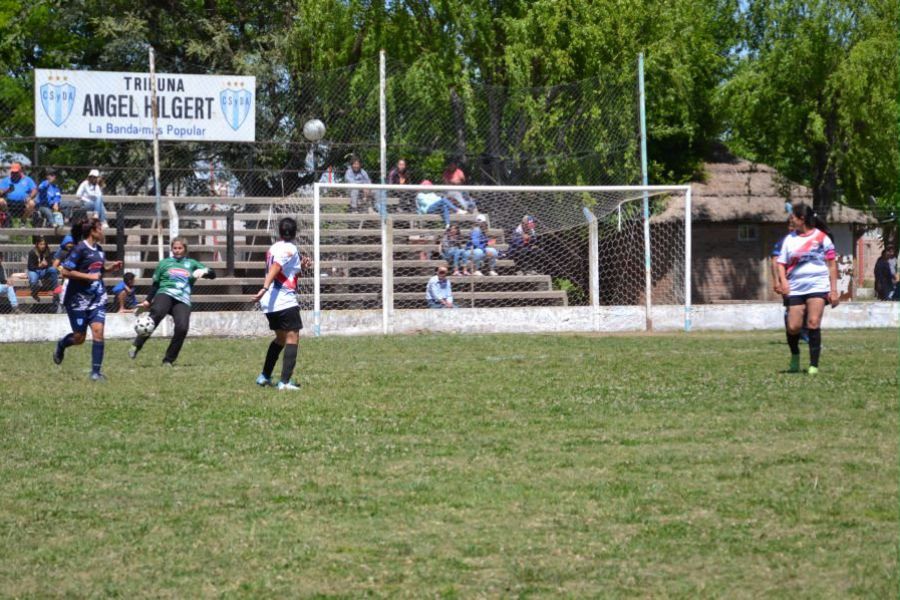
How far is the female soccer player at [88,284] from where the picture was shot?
14836 millimetres

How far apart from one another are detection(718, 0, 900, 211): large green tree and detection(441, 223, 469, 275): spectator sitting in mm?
15393

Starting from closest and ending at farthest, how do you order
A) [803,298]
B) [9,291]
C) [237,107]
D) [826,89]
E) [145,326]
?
[803,298] < [145,326] < [9,291] < [237,107] < [826,89]

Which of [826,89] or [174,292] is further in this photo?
[826,89]

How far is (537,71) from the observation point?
106 ft

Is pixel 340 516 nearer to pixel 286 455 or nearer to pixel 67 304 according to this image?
pixel 286 455

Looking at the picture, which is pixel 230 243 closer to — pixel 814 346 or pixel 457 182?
pixel 457 182

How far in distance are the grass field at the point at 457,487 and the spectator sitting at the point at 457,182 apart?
11787 mm

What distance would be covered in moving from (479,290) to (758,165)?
22145mm

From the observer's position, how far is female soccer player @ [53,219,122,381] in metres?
14.8

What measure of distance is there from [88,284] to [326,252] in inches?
424

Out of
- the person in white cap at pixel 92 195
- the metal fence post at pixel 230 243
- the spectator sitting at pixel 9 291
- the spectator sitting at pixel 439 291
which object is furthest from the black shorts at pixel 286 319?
the person in white cap at pixel 92 195

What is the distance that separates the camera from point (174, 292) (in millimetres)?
17453

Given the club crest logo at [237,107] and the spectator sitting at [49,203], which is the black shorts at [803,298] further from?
the spectator sitting at [49,203]

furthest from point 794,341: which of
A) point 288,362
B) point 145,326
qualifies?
point 145,326
